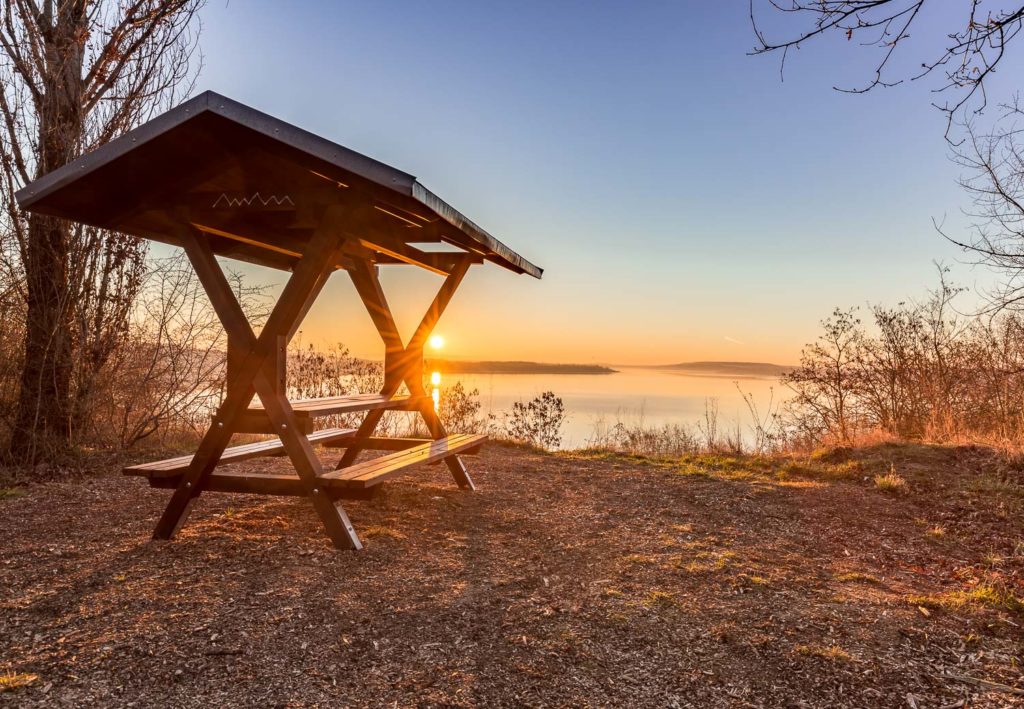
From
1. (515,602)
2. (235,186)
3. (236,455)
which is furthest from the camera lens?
(236,455)

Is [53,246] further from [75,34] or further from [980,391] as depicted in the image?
[980,391]

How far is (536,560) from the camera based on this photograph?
3.92 metres

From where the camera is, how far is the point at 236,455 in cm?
458

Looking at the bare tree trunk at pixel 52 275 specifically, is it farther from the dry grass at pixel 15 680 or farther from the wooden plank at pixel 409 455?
the dry grass at pixel 15 680

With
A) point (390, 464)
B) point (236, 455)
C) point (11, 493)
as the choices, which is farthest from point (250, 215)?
point (11, 493)

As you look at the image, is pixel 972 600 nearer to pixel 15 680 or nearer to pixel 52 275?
pixel 15 680

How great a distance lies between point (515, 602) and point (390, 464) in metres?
1.36

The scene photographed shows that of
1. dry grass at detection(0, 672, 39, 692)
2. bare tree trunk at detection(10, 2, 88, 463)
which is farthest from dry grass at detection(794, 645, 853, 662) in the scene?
bare tree trunk at detection(10, 2, 88, 463)

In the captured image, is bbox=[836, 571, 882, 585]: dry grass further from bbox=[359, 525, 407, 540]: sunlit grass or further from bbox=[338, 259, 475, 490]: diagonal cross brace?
bbox=[338, 259, 475, 490]: diagonal cross brace

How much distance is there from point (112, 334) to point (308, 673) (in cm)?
618

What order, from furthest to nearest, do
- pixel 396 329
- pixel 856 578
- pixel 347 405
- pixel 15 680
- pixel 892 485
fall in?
1. pixel 892 485
2. pixel 396 329
3. pixel 347 405
4. pixel 856 578
5. pixel 15 680

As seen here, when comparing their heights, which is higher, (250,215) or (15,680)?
(250,215)

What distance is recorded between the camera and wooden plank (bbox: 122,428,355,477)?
13.1ft

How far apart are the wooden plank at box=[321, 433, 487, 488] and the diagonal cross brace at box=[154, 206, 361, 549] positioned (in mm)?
189
